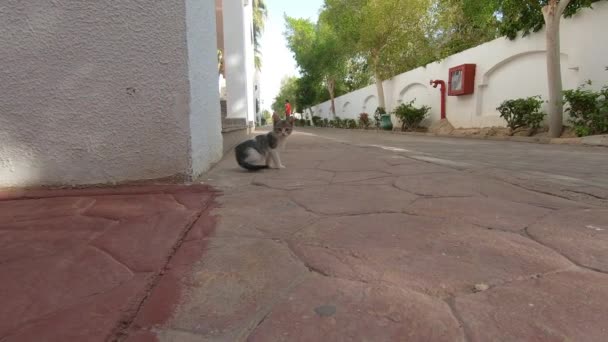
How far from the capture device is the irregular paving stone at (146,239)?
4.42ft

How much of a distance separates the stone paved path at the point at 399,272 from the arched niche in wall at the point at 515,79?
24.3 feet

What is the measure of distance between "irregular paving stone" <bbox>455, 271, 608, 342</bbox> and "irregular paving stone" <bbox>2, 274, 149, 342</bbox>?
36.2 inches

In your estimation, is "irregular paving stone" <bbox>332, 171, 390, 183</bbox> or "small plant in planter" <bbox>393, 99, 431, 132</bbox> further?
"small plant in planter" <bbox>393, 99, 431, 132</bbox>

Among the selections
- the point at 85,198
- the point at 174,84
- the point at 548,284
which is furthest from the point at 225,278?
the point at 174,84

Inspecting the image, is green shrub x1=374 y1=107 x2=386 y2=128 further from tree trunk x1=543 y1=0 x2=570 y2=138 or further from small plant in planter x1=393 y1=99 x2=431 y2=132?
tree trunk x1=543 y1=0 x2=570 y2=138

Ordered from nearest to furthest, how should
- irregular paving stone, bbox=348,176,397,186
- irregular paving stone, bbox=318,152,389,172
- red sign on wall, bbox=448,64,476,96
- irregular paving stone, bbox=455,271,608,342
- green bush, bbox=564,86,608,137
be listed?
irregular paving stone, bbox=455,271,608,342 → irregular paving stone, bbox=348,176,397,186 → irregular paving stone, bbox=318,152,389,172 → green bush, bbox=564,86,608,137 → red sign on wall, bbox=448,64,476,96

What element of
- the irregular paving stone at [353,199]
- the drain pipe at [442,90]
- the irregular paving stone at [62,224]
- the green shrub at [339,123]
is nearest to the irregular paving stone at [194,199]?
the irregular paving stone at [62,224]

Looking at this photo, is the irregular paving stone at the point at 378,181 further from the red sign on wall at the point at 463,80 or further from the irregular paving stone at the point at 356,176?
the red sign on wall at the point at 463,80

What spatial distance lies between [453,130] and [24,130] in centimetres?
1123

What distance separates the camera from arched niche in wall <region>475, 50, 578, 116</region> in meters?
8.27

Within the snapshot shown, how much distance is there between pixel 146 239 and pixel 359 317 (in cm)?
103

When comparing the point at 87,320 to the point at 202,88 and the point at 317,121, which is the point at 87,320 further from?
the point at 317,121

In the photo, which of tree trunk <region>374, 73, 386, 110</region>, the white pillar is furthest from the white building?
tree trunk <region>374, 73, 386, 110</region>

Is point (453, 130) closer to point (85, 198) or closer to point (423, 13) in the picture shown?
point (423, 13)
